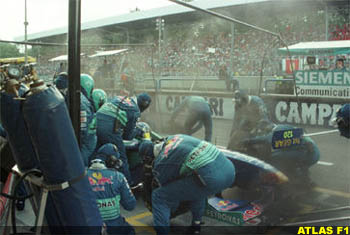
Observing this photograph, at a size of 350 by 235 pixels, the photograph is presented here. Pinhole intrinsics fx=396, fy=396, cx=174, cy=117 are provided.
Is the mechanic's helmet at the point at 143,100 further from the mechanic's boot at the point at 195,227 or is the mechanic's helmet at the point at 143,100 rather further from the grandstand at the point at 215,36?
the grandstand at the point at 215,36

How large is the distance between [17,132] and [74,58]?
1.91ft

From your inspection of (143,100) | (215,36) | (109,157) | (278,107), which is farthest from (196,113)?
(215,36)

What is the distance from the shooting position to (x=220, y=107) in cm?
1325

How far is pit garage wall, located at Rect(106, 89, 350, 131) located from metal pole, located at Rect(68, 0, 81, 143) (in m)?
6.59

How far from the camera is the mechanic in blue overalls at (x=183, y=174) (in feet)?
11.6

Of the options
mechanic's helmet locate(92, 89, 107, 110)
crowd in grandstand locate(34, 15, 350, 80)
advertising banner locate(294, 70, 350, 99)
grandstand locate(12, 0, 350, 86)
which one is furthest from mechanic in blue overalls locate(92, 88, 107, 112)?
crowd in grandstand locate(34, 15, 350, 80)

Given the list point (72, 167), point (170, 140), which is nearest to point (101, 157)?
point (170, 140)

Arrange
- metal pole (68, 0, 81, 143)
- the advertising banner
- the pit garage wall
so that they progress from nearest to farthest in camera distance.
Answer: metal pole (68, 0, 81, 143) < the pit garage wall < the advertising banner

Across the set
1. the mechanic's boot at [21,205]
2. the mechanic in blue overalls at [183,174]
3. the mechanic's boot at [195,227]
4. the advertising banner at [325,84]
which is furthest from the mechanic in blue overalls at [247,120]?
the advertising banner at [325,84]

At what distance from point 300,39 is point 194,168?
16.3 metres

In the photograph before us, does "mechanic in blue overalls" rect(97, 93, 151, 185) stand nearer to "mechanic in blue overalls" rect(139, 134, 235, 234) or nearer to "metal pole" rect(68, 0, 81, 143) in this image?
"mechanic in blue overalls" rect(139, 134, 235, 234)

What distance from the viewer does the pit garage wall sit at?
34.9ft

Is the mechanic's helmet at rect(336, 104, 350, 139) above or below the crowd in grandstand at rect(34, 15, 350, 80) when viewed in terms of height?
below

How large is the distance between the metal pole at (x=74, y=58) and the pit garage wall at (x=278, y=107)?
659 cm
